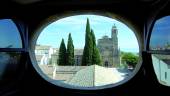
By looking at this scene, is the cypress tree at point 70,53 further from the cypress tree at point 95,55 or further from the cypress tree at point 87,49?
the cypress tree at point 95,55

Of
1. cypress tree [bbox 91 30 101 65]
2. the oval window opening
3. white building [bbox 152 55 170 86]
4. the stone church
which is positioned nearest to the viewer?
white building [bbox 152 55 170 86]

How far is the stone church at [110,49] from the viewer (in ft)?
23.2

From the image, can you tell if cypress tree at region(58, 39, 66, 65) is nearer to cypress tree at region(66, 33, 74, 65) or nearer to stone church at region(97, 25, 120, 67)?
cypress tree at region(66, 33, 74, 65)

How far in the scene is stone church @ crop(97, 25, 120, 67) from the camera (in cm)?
706

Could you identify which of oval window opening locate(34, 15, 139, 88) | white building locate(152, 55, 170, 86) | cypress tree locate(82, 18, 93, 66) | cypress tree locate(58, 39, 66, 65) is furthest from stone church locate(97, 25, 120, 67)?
white building locate(152, 55, 170, 86)

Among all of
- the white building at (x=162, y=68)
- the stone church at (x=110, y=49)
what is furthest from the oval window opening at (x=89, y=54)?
the white building at (x=162, y=68)

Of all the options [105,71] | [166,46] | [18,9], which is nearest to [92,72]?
[105,71]

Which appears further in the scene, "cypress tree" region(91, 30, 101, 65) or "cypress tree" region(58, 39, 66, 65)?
"cypress tree" region(91, 30, 101, 65)

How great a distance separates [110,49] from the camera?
7.07 metres

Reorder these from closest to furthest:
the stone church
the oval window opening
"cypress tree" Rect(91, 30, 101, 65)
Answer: the oval window opening < the stone church < "cypress tree" Rect(91, 30, 101, 65)

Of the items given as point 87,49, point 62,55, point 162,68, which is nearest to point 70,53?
point 62,55

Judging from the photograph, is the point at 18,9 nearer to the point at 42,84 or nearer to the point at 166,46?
the point at 42,84

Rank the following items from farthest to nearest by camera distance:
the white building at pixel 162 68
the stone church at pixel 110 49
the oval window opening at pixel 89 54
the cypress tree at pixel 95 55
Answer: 1. the cypress tree at pixel 95 55
2. the stone church at pixel 110 49
3. the oval window opening at pixel 89 54
4. the white building at pixel 162 68

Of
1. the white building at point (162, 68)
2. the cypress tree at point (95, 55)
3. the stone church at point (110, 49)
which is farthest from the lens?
the cypress tree at point (95, 55)
